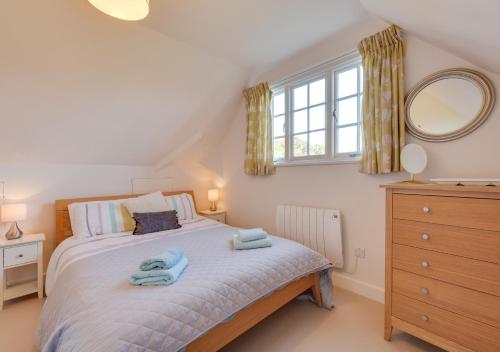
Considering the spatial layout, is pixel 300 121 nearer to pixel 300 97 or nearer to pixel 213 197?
pixel 300 97

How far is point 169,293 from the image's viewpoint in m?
1.22

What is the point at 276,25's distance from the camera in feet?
7.02

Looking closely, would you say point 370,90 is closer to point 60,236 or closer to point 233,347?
point 233,347

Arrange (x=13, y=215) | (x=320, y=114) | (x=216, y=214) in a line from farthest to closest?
(x=216, y=214), (x=320, y=114), (x=13, y=215)

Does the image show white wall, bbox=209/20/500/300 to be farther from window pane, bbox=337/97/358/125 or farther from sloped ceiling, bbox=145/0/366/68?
window pane, bbox=337/97/358/125

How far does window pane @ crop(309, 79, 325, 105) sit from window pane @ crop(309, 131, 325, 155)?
353 mm

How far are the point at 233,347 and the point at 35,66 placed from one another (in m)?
2.67

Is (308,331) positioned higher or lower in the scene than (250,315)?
lower

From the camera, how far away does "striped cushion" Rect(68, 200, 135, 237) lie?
233 centimetres

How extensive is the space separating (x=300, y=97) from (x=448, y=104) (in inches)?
56.3

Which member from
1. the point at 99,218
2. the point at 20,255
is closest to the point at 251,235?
the point at 99,218

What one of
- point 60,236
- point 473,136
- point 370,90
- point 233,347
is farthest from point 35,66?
point 473,136

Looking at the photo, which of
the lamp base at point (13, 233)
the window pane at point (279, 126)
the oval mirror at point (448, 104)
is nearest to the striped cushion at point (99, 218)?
the lamp base at point (13, 233)

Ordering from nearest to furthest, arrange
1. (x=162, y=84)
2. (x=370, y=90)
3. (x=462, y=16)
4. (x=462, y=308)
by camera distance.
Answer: (x=462, y=16), (x=462, y=308), (x=370, y=90), (x=162, y=84)
